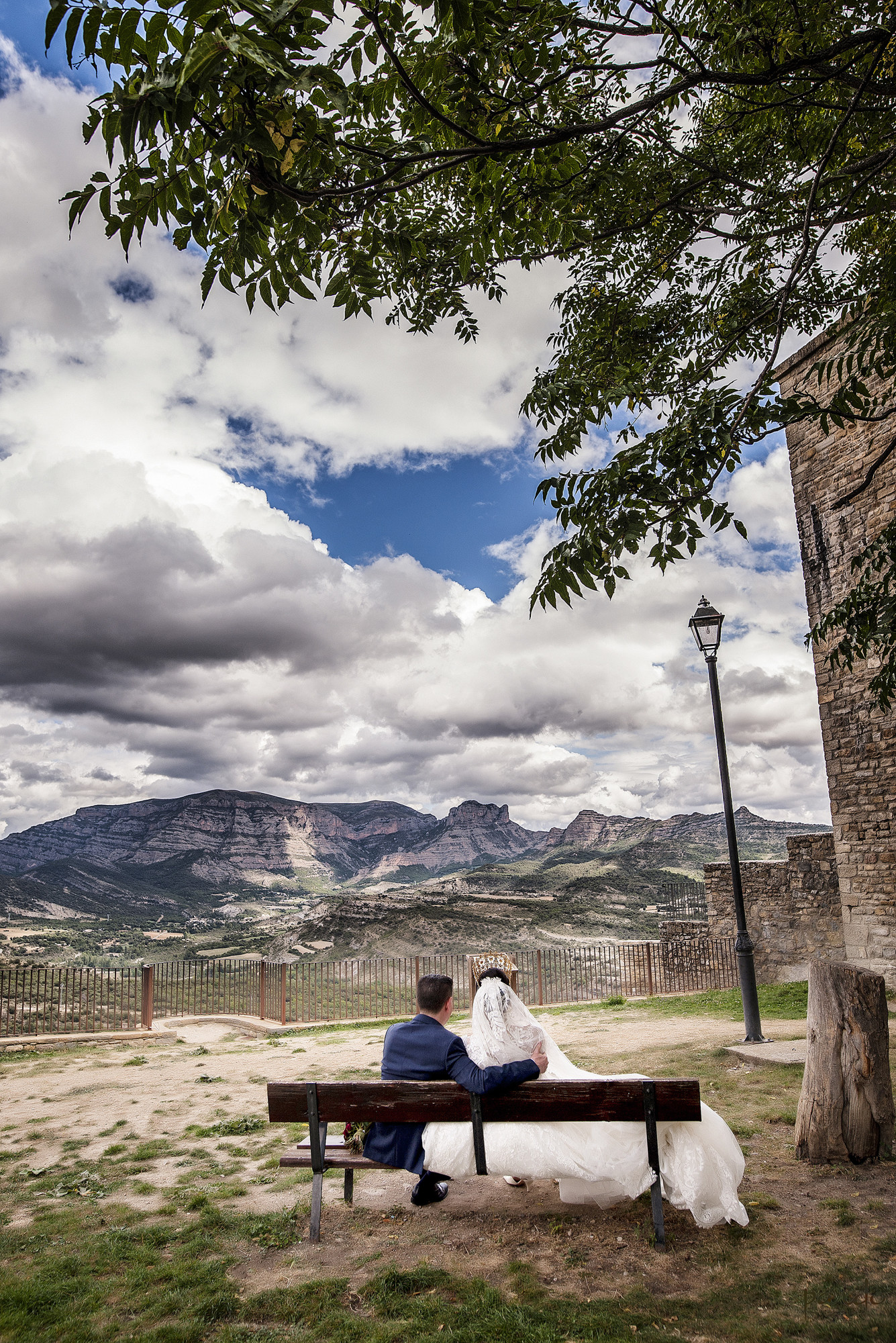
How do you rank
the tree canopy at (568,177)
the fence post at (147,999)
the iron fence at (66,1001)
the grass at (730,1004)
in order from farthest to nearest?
the fence post at (147,999), the iron fence at (66,1001), the grass at (730,1004), the tree canopy at (568,177)

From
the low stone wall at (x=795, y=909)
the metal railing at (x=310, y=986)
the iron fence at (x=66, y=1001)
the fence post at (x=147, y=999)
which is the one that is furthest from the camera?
the low stone wall at (x=795, y=909)

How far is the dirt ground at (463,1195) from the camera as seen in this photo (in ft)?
10.8

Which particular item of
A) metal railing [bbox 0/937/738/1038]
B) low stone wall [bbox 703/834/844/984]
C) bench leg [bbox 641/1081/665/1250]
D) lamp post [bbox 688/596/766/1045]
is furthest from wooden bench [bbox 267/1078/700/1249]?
low stone wall [bbox 703/834/844/984]

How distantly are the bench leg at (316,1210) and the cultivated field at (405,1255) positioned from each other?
0.07m

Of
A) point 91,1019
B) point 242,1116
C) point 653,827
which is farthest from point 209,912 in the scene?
point 242,1116

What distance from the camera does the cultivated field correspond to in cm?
282

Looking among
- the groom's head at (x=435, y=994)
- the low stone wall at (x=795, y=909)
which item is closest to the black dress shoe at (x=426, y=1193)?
the groom's head at (x=435, y=994)

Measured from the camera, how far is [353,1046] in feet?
35.6

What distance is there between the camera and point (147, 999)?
527 inches

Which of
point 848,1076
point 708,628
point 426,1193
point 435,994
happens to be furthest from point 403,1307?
point 708,628

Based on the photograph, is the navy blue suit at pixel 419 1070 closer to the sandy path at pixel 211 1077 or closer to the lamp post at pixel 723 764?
the sandy path at pixel 211 1077

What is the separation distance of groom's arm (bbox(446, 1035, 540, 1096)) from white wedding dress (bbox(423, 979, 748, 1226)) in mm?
181

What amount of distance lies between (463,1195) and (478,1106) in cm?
105

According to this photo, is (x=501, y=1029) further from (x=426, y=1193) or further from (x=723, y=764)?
(x=723, y=764)
